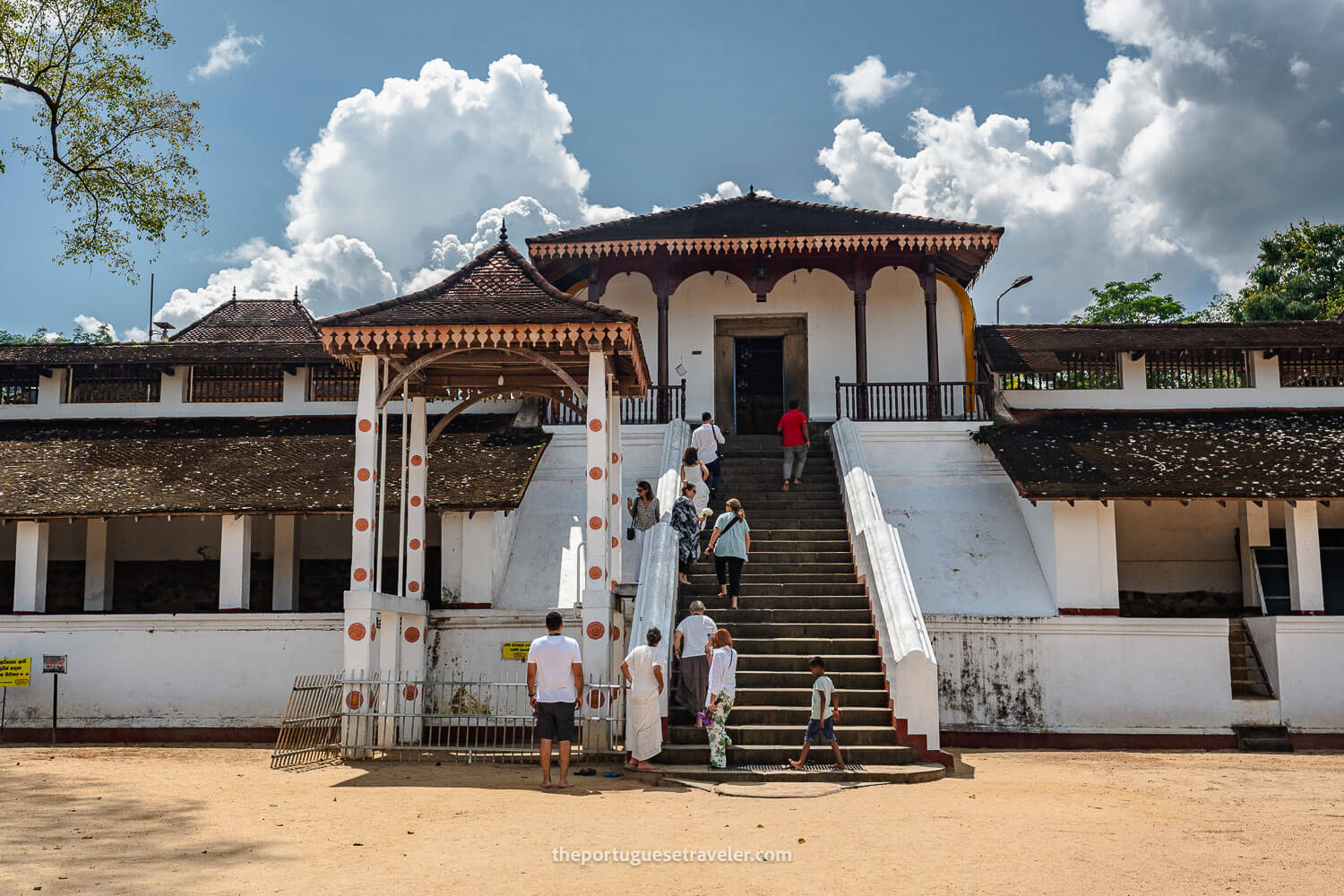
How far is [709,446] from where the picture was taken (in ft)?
52.3

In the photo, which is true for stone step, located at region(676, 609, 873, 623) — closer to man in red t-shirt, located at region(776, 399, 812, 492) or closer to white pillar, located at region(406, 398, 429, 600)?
white pillar, located at region(406, 398, 429, 600)

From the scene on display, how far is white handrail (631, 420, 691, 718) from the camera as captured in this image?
1152cm

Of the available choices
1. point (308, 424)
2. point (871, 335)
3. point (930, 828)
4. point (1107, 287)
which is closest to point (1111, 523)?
point (871, 335)

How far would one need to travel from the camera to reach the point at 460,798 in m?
8.89

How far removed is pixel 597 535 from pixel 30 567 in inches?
348

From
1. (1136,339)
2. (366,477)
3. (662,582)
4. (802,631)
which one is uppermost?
(1136,339)

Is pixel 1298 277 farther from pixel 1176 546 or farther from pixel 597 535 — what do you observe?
pixel 597 535

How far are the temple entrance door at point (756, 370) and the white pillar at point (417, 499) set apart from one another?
7716 mm

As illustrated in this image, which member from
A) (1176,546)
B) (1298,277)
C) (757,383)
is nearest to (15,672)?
(757,383)

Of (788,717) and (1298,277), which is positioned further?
(1298,277)

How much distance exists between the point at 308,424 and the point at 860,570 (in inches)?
405

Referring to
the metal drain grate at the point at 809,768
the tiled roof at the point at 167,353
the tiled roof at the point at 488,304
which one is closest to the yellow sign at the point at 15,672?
the tiled roof at the point at 167,353

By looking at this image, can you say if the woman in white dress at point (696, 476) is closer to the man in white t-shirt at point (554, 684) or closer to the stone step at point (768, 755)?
the stone step at point (768, 755)

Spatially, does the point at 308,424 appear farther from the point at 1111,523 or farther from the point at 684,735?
the point at 1111,523
